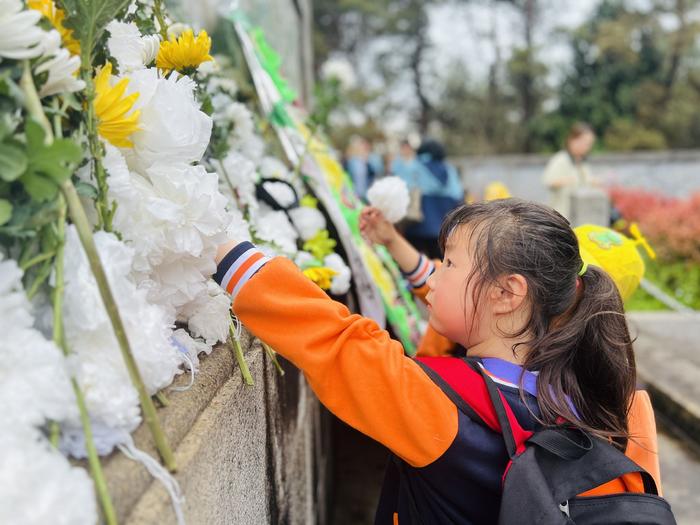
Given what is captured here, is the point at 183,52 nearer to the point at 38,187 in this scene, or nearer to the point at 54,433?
the point at 38,187

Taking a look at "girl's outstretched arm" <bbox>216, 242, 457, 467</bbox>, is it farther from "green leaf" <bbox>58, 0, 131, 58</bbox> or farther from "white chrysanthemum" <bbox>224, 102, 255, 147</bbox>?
"white chrysanthemum" <bbox>224, 102, 255, 147</bbox>

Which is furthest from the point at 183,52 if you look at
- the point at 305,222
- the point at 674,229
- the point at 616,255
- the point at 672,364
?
the point at 674,229

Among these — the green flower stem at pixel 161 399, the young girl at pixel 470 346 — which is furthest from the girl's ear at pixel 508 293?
the green flower stem at pixel 161 399

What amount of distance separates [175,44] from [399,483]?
40.9 inches

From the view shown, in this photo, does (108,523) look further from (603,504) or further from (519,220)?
(519,220)

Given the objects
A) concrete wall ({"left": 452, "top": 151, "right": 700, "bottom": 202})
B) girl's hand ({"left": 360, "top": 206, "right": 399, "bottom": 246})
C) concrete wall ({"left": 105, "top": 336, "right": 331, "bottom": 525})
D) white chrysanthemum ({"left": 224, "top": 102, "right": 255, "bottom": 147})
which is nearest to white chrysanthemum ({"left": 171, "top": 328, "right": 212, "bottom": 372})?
concrete wall ({"left": 105, "top": 336, "right": 331, "bottom": 525})

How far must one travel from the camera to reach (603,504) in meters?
1.15

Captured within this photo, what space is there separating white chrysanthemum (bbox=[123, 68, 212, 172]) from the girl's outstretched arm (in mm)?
219

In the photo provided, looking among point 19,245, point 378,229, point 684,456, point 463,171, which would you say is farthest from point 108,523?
point 463,171

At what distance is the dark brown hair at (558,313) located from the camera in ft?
4.38

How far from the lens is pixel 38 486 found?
2.09 feet

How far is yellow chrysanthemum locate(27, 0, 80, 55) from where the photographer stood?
816 millimetres

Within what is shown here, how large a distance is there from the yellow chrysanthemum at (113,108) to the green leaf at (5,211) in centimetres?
25

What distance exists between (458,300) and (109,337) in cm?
75
